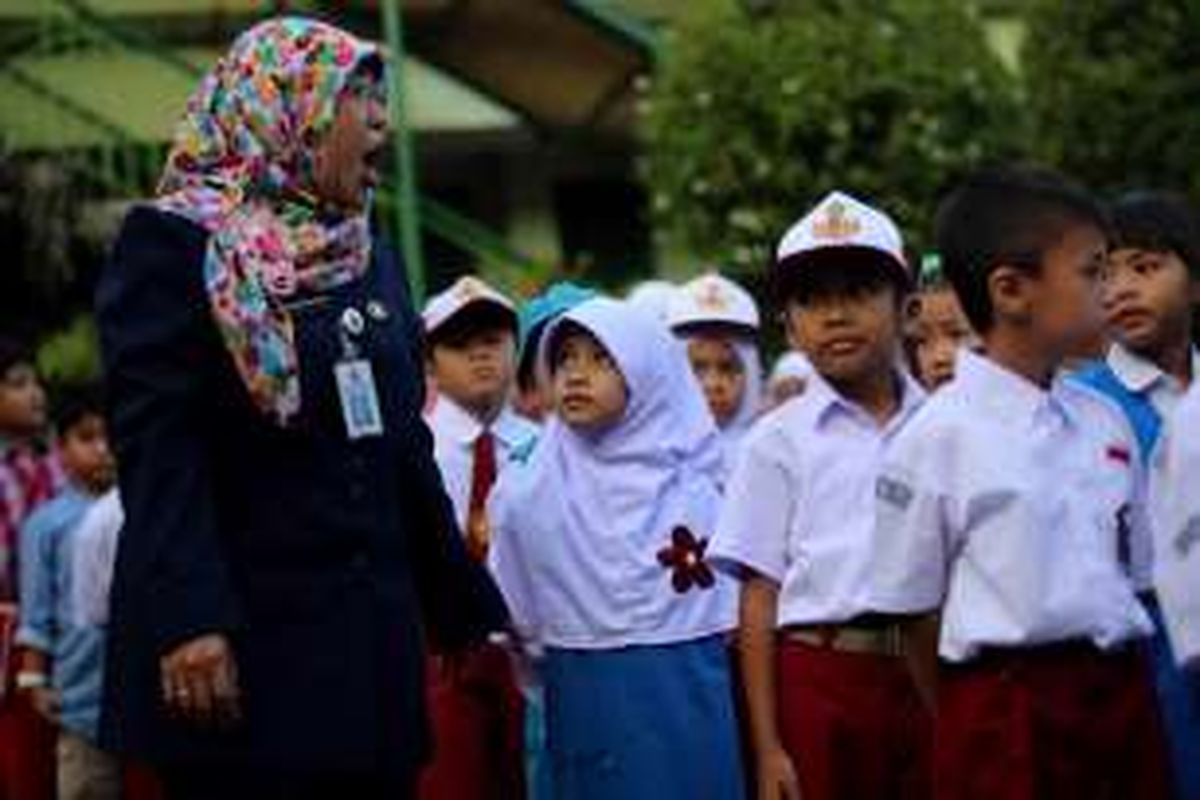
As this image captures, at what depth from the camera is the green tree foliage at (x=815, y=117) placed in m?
12.6

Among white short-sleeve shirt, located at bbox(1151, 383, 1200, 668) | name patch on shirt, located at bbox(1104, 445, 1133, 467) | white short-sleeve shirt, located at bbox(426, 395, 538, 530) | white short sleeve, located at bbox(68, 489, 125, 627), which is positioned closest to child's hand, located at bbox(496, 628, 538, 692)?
white short-sleeve shirt, located at bbox(426, 395, 538, 530)

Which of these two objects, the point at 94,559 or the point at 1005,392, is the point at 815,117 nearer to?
the point at 94,559

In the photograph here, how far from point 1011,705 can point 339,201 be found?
4.41 ft

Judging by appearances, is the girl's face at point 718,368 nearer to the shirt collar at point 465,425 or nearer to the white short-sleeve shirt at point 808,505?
the shirt collar at point 465,425

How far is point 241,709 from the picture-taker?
166 inches

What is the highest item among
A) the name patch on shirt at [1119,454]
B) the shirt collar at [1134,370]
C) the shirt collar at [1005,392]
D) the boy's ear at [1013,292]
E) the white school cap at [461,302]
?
the white school cap at [461,302]

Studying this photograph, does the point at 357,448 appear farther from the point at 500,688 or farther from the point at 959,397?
the point at 500,688

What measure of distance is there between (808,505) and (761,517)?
3.7 inches

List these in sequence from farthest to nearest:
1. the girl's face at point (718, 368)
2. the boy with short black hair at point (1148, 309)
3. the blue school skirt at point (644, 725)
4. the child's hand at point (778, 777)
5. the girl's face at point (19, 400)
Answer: the girl's face at point (19, 400) < the girl's face at point (718, 368) < the blue school skirt at point (644, 725) < the boy with short black hair at point (1148, 309) < the child's hand at point (778, 777)

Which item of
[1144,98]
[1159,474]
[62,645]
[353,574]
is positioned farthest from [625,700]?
[1144,98]

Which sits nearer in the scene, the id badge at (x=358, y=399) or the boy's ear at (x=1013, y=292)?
the id badge at (x=358, y=399)

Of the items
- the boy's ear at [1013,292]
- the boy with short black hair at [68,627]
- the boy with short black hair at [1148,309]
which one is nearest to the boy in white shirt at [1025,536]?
the boy's ear at [1013,292]

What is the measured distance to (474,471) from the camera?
674 centimetres

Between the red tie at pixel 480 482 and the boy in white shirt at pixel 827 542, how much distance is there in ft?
4.34
